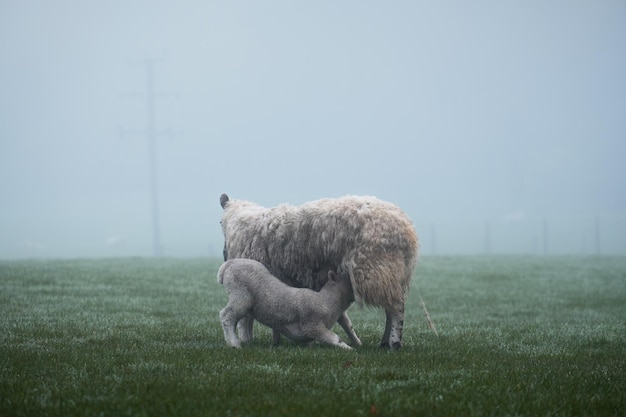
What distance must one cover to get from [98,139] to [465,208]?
66.5m

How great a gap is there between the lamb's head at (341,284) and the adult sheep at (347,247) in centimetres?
10

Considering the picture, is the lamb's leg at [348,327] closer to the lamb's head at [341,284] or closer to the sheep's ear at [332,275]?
the lamb's head at [341,284]

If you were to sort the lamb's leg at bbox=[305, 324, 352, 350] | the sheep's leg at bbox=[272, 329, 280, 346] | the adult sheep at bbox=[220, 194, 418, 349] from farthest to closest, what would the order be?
the sheep's leg at bbox=[272, 329, 280, 346]
the adult sheep at bbox=[220, 194, 418, 349]
the lamb's leg at bbox=[305, 324, 352, 350]

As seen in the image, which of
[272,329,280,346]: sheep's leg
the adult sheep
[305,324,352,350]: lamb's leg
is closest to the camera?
[305,324,352,350]: lamb's leg

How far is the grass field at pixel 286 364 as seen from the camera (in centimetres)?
669

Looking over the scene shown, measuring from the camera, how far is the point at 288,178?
120562 millimetres

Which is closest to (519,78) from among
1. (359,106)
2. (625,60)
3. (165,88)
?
A: (625,60)

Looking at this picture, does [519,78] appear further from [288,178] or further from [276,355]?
[276,355]

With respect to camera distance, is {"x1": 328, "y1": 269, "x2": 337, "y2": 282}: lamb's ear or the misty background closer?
{"x1": 328, "y1": 269, "x2": 337, "y2": 282}: lamb's ear

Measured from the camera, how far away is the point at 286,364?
8352 mm

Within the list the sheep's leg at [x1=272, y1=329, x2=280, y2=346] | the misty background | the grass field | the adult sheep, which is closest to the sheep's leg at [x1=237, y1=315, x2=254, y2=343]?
the adult sheep

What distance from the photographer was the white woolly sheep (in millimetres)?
9727

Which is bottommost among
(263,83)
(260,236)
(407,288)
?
(407,288)

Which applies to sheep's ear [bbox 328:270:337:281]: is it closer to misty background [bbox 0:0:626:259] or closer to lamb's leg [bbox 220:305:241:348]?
lamb's leg [bbox 220:305:241:348]
